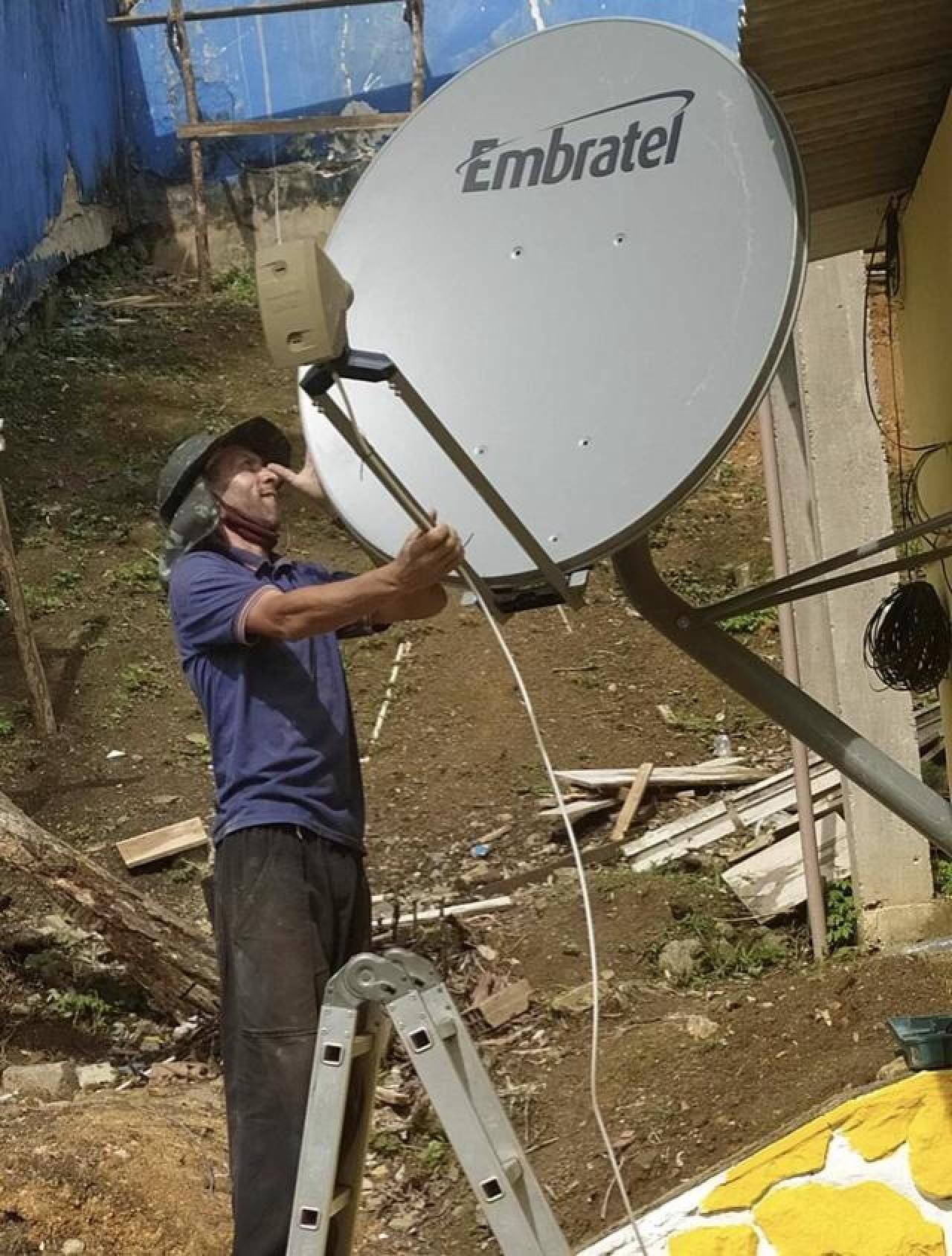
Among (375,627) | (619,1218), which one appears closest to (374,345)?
(375,627)

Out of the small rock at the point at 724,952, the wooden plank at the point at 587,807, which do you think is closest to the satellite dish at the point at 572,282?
the small rock at the point at 724,952

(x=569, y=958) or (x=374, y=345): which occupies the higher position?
(x=374, y=345)

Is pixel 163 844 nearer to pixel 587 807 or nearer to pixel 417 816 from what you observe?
pixel 417 816

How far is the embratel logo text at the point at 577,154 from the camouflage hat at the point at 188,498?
2.91 feet

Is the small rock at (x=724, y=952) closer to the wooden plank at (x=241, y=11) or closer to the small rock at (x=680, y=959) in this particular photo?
the small rock at (x=680, y=959)

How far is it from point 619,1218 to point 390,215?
110 inches

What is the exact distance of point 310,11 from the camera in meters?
15.9

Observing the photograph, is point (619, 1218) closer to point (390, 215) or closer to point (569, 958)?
point (569, 958)

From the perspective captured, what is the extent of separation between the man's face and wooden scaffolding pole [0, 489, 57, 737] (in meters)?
4.77

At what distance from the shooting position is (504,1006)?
5.91 m

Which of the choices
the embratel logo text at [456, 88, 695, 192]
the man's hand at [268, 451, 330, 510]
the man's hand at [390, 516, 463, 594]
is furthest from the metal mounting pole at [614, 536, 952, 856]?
the man's hand at [268, 451, 330, 510]

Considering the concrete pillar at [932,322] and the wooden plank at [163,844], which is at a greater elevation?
Result: the concrete pillar at [932,322]

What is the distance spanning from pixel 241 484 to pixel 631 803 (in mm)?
4344

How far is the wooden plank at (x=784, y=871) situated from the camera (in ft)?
21.4
